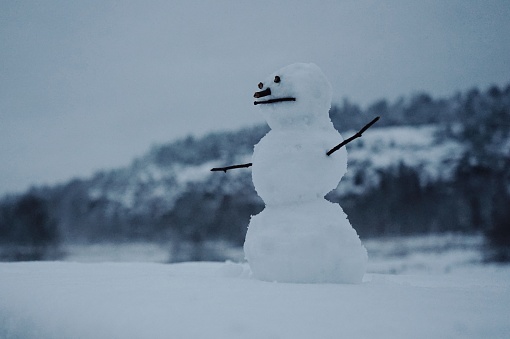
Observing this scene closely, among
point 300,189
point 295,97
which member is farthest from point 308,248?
point 295,97

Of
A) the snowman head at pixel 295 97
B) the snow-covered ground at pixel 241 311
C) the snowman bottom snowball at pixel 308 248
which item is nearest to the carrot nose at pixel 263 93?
the snowman head at pixel 295 97

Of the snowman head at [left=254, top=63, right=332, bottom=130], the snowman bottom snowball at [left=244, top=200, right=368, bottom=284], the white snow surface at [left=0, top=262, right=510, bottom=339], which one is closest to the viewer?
the white snow surface at [left=0, top=262, right=510, bottom=339]

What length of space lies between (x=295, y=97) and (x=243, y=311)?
1.67 m

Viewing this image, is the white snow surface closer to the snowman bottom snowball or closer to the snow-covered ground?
the snow-covered ground

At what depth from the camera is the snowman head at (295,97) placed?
9.87ft

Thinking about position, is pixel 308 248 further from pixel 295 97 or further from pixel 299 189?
pixel 295 97

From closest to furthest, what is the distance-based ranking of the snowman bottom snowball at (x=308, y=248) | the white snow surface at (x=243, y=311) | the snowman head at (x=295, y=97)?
the white snow surface at (x=243, y=311), the snowman bottom snowball at (x=308, y=248), the snowman head at (x=295, y=97)

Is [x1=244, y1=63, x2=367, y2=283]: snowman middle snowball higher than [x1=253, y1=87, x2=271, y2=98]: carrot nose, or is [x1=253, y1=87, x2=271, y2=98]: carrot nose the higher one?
[x1=253, y1=87, x2=271, y2=98]: carrot nose

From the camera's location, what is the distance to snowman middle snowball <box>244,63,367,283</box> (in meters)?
2.74

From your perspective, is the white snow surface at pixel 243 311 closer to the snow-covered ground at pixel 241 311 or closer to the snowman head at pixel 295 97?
the snow-covered ground at pixel 241 311

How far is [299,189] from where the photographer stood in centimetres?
294

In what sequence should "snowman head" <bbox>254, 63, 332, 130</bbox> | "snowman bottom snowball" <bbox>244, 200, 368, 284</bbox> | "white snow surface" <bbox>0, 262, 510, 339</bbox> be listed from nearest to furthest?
"white snow surface" <bbox>0, 262, 510, 339</bbox> < "snowman bottom snowball" <bbox>244, 200, 368, 284</bbox> < "snowman head" <bbox>254, 63, 332, 130</bbox>

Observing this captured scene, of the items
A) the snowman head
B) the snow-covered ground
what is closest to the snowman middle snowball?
the snowman head

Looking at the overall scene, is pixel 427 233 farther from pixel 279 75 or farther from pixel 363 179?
pixel 279 75
